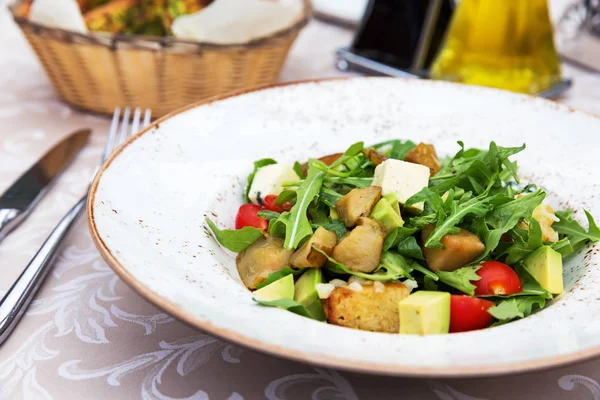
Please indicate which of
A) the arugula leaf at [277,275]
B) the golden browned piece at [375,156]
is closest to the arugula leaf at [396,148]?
the golden browned piece at [375,156]

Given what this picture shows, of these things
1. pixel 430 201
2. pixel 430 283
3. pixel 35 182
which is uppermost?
pixel 430 201

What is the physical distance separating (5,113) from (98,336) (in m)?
1.35

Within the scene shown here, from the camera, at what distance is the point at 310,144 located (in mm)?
1728

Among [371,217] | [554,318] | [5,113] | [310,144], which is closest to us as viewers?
[554,318]

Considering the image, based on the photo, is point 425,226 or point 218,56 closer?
point 425,226

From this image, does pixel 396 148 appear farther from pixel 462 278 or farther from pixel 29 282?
pixel 29 282

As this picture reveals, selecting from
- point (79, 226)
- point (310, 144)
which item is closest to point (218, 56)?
point (310, 144)

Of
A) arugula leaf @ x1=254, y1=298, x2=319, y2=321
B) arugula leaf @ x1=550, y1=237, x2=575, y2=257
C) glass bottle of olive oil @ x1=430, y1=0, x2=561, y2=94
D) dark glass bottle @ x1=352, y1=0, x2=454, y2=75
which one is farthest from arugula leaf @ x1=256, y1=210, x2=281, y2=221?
dark glass bottle @ x1=352, y1=0, x2=454, y2=75

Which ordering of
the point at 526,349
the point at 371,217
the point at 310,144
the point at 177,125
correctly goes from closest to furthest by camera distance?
the point at 526,349
the point at 371,217
the point at 177,125
the point at 310,144

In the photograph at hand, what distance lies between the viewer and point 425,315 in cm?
105

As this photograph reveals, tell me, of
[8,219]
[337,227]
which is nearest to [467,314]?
[337,227]

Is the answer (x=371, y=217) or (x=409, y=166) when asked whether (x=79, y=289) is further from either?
(x=409, y=166)

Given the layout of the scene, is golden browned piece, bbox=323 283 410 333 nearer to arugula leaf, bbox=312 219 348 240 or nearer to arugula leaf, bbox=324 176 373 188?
arugula leaf, bbox=312 219 348 240

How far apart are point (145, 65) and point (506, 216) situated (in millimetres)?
1227
